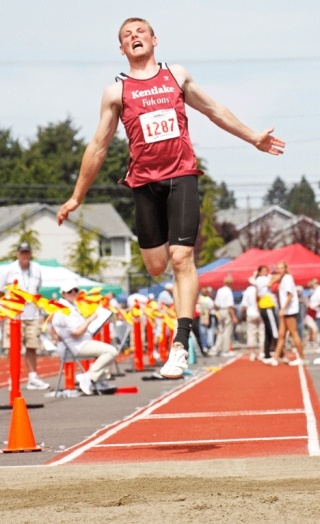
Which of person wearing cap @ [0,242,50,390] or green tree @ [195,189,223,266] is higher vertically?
green tree @ [195,189,223,266]

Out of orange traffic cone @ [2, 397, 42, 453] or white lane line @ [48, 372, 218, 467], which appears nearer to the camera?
white lane line @ [48, 372, 218, 467]

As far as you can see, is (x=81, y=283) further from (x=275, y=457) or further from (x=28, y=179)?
(x=28, y=179)

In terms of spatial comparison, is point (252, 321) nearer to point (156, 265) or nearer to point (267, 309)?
point (267, 309)

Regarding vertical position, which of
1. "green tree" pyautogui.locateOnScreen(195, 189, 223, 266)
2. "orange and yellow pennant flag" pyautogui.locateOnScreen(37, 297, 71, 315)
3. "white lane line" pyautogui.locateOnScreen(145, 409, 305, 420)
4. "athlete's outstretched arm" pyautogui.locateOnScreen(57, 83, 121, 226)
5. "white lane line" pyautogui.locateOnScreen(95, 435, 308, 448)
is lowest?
"white lane line" pyautogui.locateOnScreen(95, 435, 308, 448)

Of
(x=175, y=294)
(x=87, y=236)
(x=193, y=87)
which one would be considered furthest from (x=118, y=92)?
(x=87, y=236)

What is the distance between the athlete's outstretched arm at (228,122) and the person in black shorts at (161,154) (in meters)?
0.01

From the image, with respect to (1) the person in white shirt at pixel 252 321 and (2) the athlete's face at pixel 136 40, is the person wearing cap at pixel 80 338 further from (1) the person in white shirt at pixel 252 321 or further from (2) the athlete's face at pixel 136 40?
(1) the person in white shirt at pixel 252 321

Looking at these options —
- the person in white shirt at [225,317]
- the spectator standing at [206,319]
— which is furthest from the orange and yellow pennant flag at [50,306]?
the spectator standing at [206,319]

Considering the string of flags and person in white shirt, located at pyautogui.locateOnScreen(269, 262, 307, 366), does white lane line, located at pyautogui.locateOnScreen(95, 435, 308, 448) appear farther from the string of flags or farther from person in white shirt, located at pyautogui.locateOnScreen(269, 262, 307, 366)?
person in white shirt, located at pyautogui.locateOnScreen(269, 262, 307, 366)

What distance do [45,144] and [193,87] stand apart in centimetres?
11024

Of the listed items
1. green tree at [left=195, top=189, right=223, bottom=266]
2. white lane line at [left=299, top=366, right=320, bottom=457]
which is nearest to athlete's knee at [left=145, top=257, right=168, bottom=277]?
white lane line at [left=299, top=366, right=320, bottom=457]

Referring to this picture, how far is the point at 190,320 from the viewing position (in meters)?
8.73

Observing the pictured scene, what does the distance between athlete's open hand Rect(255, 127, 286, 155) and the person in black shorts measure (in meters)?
0.02

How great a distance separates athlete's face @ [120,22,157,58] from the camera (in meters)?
8.55
